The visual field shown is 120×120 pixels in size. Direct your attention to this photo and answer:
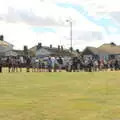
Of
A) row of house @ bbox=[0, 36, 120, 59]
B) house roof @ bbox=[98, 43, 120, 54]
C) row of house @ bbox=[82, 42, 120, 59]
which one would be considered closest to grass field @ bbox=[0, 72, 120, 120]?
row of house @ bbox=[0, 36, 120, 59]

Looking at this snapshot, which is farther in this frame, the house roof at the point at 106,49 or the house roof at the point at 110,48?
the house roof at the point at 110,48

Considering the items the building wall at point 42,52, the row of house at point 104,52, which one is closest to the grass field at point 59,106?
the row of house at point 104,52

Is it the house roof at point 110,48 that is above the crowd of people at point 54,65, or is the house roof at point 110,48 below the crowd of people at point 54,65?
above

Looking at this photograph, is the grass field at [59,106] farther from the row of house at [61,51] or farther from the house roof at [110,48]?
the house roof at [110,48]

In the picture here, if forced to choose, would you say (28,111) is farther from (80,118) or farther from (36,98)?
Answer: (36,98)

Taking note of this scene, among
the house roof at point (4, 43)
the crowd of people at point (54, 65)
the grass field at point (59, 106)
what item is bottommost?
the grass field at point (59, 106)

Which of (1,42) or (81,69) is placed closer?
(81,69)

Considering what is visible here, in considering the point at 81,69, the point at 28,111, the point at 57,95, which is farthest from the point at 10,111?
the point at 81,69

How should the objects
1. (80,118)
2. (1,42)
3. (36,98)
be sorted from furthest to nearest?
(1,42)
(36,98)
(80,118)

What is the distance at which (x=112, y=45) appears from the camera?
16938cm

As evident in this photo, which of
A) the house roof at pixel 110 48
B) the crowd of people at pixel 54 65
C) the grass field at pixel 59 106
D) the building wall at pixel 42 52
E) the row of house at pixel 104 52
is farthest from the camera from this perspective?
the building wall at pixel 42 52

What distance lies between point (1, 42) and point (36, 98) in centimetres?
12732

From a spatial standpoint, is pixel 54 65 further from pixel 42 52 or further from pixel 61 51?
pixel 42 52

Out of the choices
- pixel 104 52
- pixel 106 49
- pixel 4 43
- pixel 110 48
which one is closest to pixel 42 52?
pixel 4 43
